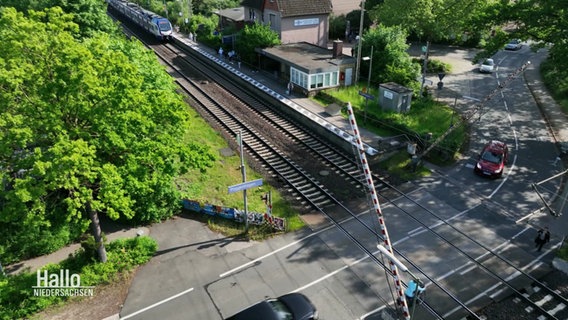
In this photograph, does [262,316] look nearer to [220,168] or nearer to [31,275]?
[31,275]

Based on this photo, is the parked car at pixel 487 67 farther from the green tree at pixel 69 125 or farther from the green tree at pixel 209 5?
the green tree at pixel 209 5

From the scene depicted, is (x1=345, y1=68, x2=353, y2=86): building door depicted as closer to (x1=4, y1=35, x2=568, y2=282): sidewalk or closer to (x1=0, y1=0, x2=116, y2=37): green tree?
(x1=4, y1=35, x2=568, y2=282): sidewalk

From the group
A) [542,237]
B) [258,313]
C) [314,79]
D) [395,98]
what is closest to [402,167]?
[395,98]

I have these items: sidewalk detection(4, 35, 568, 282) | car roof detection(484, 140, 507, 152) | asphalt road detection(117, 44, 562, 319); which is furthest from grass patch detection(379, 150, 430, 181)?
car roof detection(484, 140, 507, 152)

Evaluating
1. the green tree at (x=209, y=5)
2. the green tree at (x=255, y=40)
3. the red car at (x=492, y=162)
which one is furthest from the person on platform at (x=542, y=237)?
the green tree at (x=209, y=5)

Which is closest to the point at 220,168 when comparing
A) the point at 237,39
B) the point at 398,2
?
the point at 237,39
